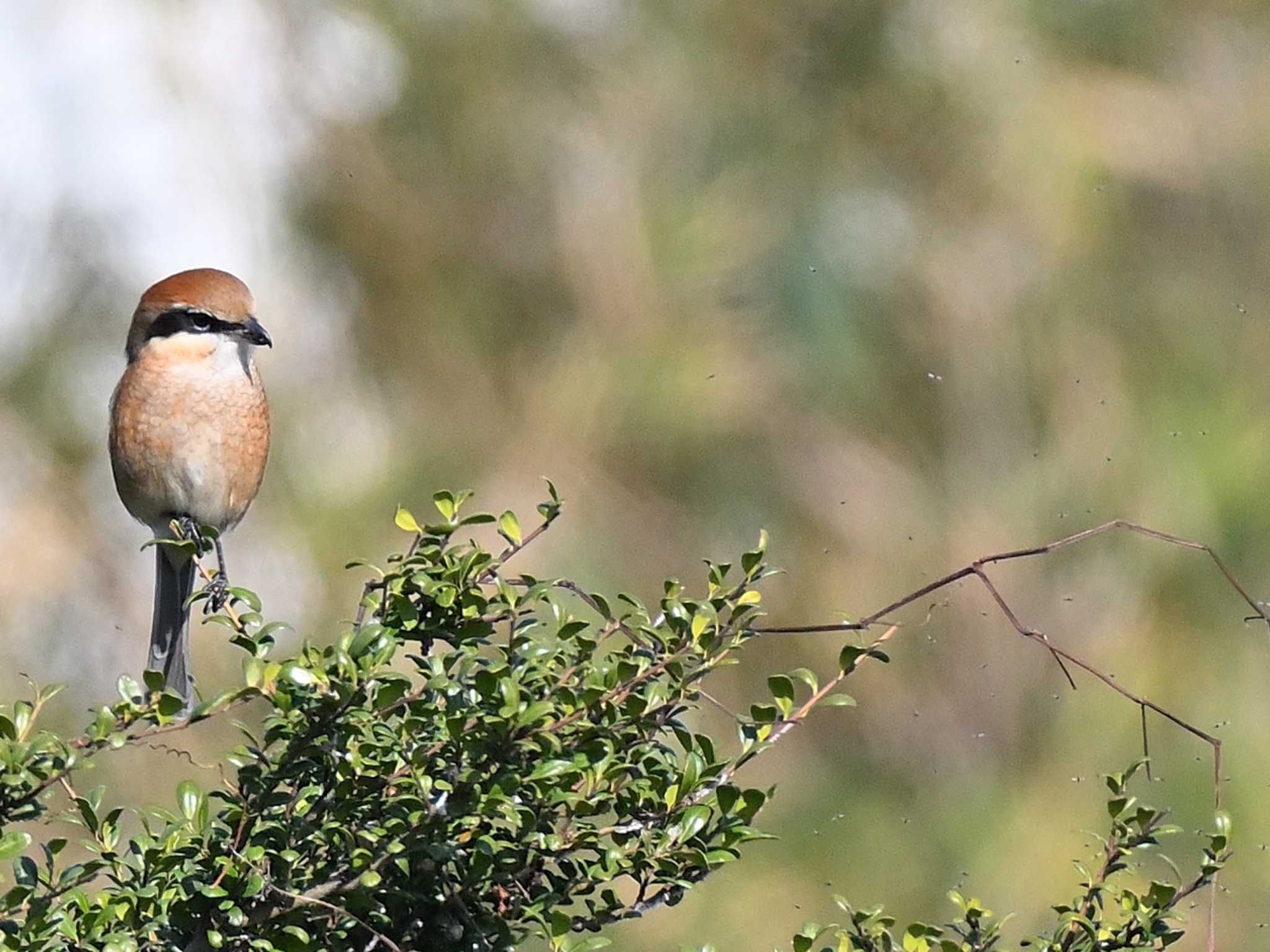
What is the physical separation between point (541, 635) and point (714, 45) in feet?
13.6

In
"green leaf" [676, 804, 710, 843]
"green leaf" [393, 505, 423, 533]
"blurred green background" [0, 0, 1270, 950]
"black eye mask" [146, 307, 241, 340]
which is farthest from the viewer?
"blurred green background" [0, 0, 1270, 950]

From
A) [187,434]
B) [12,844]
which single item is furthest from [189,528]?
[12,844]

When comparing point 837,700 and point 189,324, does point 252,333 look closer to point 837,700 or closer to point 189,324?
point 189,324

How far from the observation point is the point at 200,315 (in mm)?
2980

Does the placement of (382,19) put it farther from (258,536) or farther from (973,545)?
(973,545)

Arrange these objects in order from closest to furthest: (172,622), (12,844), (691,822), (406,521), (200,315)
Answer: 1. (12,844)
2. (691,822)
3. (406,521)
4. (172,622)
5. (200,315)

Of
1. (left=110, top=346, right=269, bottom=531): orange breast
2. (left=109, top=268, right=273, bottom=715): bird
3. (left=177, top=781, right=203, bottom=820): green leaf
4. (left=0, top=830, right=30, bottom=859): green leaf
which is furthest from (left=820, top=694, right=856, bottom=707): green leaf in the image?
(left=110, top=346, right=269, bottom=531): orange breast

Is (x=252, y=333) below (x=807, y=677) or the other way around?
the other way around

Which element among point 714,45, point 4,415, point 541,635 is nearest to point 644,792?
point 541,635

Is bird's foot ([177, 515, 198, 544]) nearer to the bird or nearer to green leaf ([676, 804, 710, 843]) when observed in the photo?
the bird

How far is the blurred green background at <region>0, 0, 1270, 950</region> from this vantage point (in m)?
4.68

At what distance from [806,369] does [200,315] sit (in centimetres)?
238

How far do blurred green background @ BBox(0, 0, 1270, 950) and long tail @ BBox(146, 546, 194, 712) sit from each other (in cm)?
155

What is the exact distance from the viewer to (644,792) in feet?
4.33
